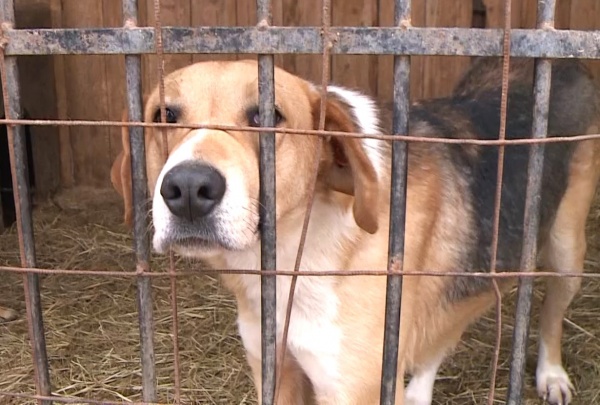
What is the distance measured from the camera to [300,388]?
3.04m

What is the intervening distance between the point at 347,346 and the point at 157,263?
295 cm

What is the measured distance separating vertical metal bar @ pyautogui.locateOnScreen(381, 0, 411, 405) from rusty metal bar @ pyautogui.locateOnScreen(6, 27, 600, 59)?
56 mm

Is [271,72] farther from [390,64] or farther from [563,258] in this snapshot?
[390,64]

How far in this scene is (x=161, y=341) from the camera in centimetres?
444

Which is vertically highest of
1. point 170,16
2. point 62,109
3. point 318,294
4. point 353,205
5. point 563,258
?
point 170,16

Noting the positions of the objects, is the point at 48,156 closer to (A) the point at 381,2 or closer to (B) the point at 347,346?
(A) the point at 381,2

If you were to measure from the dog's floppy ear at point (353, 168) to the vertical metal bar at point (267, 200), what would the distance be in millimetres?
333

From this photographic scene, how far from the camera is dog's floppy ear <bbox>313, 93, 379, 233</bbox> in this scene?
2.49 meters

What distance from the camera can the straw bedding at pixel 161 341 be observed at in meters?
3.96

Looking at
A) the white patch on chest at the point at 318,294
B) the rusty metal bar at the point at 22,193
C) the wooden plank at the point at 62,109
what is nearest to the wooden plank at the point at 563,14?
the wooden plank at the point at 62,109

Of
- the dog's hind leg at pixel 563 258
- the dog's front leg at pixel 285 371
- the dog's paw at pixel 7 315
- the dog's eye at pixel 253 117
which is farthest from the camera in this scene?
the dog's paw at pixel 7 315

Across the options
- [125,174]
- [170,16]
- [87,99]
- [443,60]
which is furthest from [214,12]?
[125,174]

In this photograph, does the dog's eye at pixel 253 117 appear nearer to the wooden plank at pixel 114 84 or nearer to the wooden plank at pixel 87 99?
the wooden plank at pixel 114 84

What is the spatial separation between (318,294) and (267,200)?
1.87 feet
